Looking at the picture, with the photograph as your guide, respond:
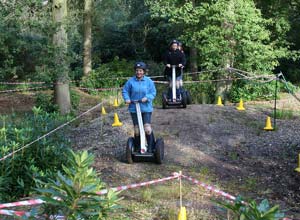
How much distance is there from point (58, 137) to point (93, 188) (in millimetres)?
4578

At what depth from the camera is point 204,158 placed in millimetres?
8000

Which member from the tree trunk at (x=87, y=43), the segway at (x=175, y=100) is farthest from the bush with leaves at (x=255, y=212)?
the tree trunk at (x=87, y=43)

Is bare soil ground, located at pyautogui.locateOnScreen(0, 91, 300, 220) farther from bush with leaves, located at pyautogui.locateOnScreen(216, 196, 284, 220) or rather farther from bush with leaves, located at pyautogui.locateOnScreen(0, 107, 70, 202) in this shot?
bush with leaves, located at pyautogui.locateOnScreen(216, 196, 284, 220)

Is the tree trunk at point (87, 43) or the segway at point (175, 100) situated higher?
the tree trunk at point (87, 43)

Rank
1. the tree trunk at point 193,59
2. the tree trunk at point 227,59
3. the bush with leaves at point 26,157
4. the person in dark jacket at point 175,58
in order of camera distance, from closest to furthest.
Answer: the bush with leaves at point 26,157 < the person in dark jacket at point 175,58 < the tree trunk at point 227,59 < the tree trunk at point 193,59

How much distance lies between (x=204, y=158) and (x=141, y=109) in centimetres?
165

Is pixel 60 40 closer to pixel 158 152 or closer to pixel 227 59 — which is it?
pixel 227 59

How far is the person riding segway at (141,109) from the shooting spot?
7.11 m

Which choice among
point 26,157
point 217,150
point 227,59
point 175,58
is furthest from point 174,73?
point 26,157

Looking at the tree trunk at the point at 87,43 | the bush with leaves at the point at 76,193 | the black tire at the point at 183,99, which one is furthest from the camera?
the tree trunk at the point at 87,43

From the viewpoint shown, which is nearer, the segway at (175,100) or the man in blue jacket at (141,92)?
the man in blue jacket at (141,92)

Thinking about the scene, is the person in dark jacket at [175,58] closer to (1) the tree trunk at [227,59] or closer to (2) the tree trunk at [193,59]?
(1) the tree trunk at [227,59]

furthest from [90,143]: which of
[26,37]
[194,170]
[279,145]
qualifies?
[26,37]

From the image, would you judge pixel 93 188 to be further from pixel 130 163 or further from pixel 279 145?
pixel 279 145
